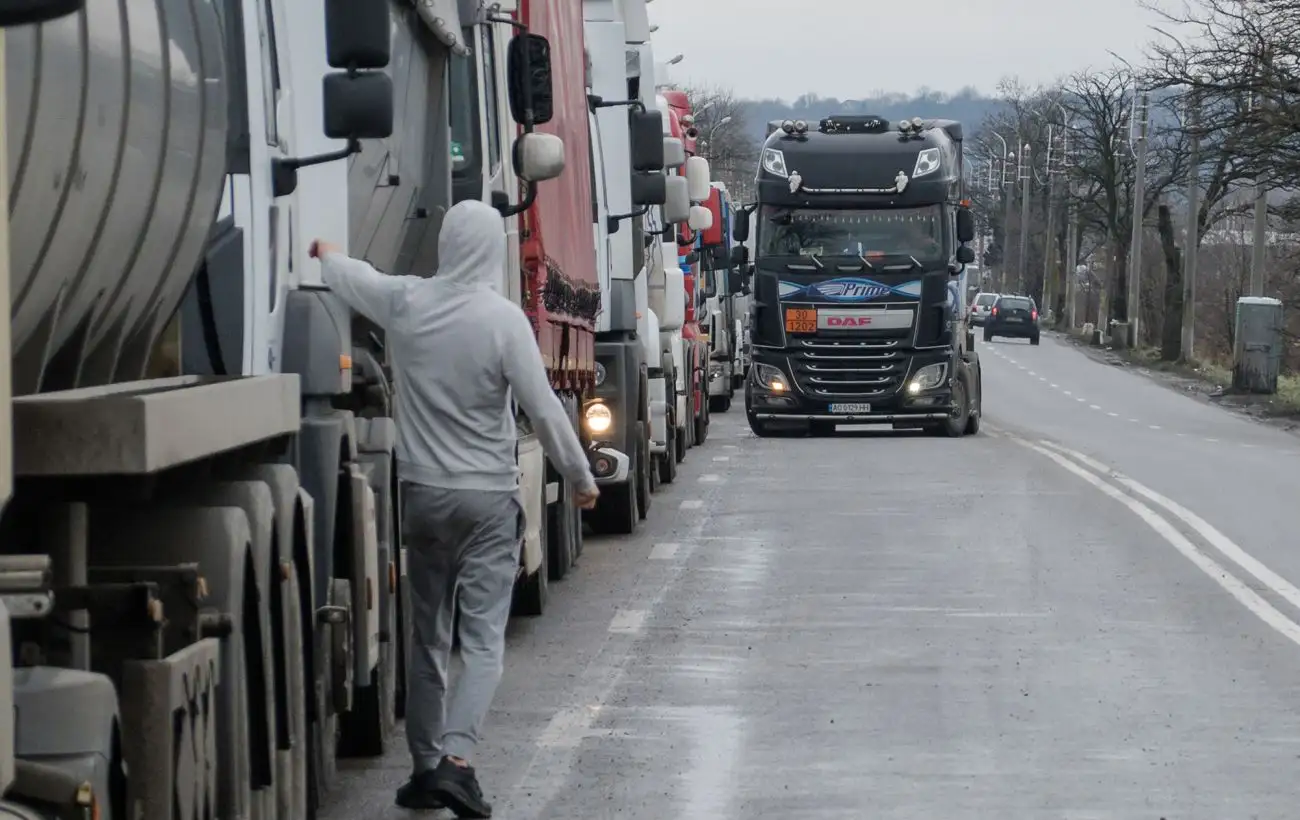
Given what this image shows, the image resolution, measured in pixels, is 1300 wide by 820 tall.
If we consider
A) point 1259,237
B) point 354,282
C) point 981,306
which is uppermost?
point 354,282

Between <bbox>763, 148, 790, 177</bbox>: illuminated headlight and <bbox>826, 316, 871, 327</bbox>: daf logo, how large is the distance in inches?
72.1

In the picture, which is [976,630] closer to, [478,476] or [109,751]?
[478,476]

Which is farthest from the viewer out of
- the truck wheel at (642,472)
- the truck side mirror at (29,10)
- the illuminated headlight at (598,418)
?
the truck wheel at (642,472)

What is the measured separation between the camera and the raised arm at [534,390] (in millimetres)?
7770

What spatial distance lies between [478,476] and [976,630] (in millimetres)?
4988

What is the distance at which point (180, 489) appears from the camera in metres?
5.82

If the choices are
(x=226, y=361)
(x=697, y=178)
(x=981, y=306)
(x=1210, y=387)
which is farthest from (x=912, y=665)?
(x=981, y=306)

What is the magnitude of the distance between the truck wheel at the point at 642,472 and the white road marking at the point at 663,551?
1197mm

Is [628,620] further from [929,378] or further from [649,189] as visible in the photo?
[929,378]

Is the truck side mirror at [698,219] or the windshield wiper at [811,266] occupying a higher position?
the truck side mirror at [698,219]

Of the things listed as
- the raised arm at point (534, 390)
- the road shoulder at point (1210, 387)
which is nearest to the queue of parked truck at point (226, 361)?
the raised arm at point (534, 390)

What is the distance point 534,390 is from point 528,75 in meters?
3.86

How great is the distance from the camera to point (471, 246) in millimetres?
7742

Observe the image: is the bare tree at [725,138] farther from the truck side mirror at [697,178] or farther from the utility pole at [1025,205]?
the truck side mirror at [697,178]
